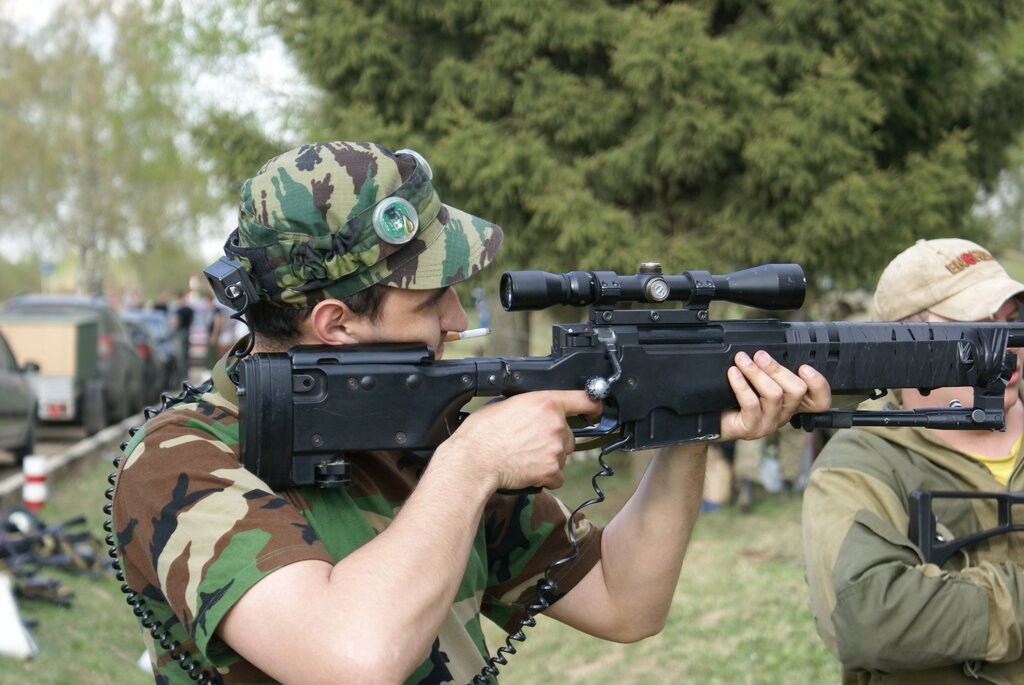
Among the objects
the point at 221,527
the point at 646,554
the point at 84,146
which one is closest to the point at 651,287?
the point at 646,554

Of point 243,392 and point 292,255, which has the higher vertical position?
point 292,255

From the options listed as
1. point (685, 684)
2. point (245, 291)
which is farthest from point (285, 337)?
point (685, 684)

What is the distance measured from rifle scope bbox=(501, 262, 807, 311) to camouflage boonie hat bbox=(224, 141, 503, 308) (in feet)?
0.67

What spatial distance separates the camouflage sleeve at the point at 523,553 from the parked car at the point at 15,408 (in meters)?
10.4

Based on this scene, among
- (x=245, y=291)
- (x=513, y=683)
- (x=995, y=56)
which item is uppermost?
(x=995, y=56)

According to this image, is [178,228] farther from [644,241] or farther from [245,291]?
[245,291]

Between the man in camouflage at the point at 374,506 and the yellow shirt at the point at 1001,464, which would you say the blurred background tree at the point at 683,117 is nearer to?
the yellow shirt at the point at 1001,464

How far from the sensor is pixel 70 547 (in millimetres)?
8109

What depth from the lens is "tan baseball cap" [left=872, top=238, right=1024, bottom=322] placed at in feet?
11.0

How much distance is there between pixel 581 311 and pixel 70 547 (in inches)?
233

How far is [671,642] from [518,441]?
551 centimetres

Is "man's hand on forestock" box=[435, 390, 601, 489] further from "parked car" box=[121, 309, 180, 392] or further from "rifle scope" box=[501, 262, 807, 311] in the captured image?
"parked car" box=[121, 309, 180, 392]

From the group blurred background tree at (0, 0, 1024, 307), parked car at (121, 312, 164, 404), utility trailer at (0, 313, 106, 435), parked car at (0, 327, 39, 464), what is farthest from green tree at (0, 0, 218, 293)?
blurred background tree at (0, 0, 1024, 307)

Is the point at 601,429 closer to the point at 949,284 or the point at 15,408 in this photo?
the point at 949,284
